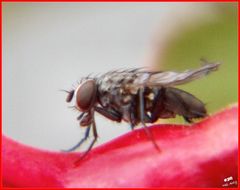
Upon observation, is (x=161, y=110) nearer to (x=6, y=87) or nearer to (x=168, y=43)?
(x=168, y=43)

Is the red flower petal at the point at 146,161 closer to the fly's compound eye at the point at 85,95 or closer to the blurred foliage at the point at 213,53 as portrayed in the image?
the fly's compound eye at the point at 85,95

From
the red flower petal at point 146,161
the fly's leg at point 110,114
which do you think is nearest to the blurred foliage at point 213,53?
the fly's leg at point 110,114

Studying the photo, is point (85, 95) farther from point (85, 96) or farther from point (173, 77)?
point (173, 77)

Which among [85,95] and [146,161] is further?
[85,95]

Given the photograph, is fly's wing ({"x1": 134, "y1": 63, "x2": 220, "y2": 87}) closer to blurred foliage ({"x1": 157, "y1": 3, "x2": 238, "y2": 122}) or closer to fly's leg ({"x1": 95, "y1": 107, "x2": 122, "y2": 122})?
fly's leg ({"x1": 95, "y1": 107, "x2": 122, "y2": 122})

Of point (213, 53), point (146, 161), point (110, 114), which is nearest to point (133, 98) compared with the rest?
point (110, 114)

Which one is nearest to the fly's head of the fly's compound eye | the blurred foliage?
the fly's compound eye
